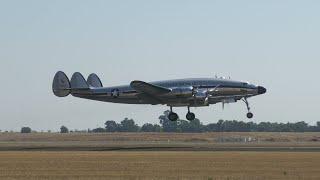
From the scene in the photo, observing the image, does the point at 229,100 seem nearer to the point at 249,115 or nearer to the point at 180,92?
the point at 249,115

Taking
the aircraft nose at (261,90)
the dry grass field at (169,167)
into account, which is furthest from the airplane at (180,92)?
the dry grass field at (169,167)

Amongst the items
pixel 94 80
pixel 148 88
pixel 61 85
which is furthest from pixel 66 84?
pixel 148 88

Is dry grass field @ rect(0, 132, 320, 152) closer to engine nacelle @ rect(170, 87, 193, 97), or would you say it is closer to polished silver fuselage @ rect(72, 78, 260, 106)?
polished silver fuselage @ rect(72, 78, 260, 106)

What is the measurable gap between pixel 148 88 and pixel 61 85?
51.5 feet

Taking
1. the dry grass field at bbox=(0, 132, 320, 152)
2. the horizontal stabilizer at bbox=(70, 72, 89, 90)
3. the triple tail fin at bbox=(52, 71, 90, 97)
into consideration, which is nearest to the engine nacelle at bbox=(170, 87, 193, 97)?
the dry grass field at bbox=(0, 132, 320, 152)

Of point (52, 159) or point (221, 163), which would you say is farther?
point (52, 159)

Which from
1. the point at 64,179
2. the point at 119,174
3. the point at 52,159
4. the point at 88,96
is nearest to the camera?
the point at 64,179

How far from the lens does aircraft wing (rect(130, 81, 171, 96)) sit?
287ft

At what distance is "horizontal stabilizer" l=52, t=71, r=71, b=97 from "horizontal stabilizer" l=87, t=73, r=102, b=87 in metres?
2.95

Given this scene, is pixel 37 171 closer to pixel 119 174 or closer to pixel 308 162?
pixel 119 174

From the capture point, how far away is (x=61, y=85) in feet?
324

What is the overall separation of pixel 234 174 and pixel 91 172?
9065mm

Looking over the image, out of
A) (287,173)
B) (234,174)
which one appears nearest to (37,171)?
(234,174)

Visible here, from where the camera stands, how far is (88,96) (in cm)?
A: 9506
